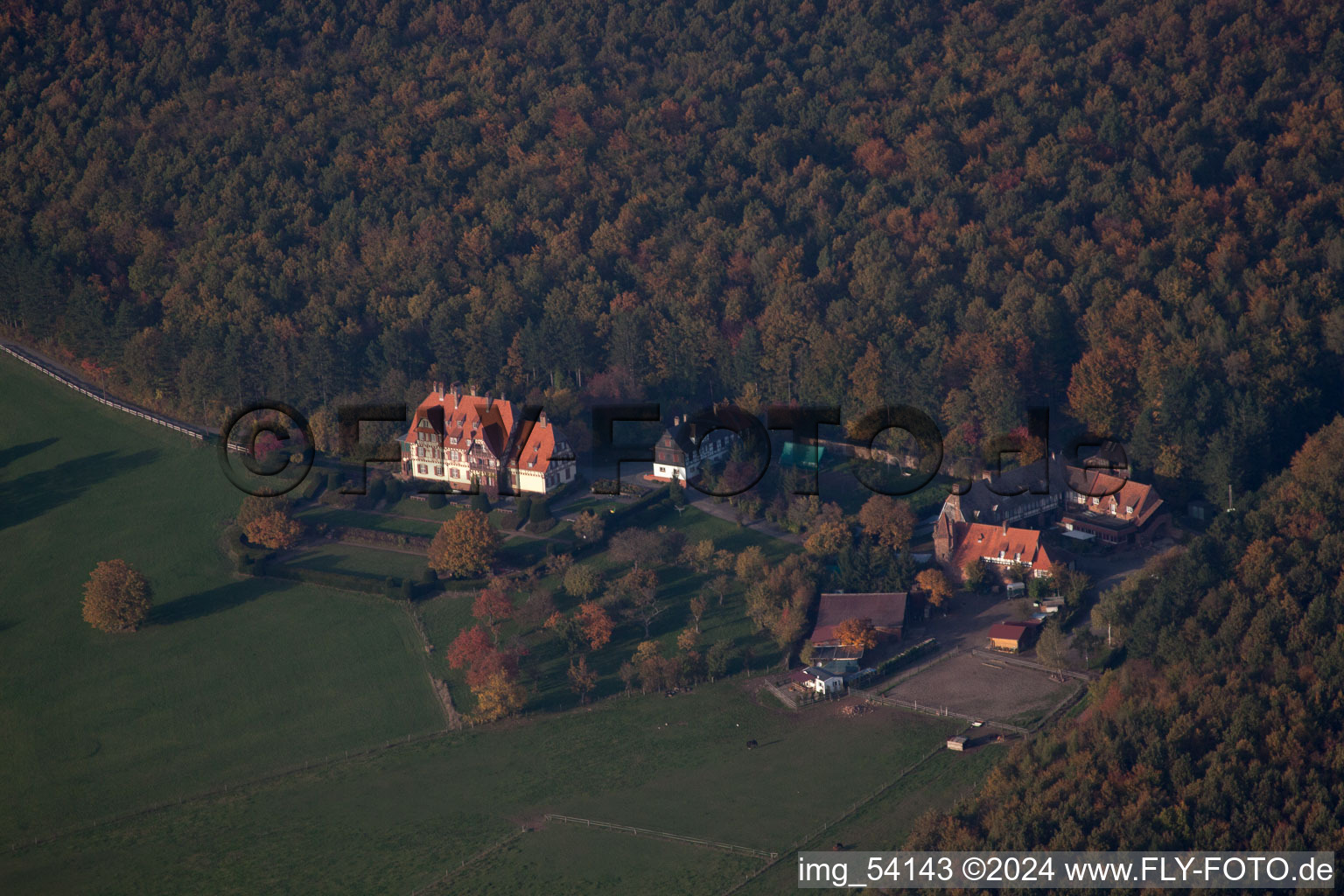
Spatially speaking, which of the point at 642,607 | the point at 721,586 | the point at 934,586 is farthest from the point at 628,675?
the point at 934,586

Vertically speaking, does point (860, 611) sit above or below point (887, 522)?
below

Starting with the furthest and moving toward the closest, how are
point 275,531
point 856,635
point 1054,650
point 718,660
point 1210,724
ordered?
point 275,531 < point 856,635 < point 718,660 < point 1054,650 < point 1210,724

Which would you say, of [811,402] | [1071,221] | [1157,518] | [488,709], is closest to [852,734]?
[488,709]

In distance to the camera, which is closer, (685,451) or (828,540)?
(828,540)

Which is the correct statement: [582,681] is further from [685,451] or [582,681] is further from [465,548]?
[685,451]

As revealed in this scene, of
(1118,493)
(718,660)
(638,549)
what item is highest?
(1118,493)

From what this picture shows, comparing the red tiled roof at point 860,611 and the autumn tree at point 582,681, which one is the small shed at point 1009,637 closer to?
the red tiled roof at point 860,611

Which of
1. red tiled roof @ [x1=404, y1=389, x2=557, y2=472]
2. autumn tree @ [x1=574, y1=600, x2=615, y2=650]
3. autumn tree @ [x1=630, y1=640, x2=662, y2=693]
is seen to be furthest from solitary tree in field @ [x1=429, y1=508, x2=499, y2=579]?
autumn tree @ [x1=630, y1=640, x2=662, y2=693]

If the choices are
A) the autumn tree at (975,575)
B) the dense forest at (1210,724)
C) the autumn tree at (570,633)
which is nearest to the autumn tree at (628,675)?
the autumn tree at (570,633)
